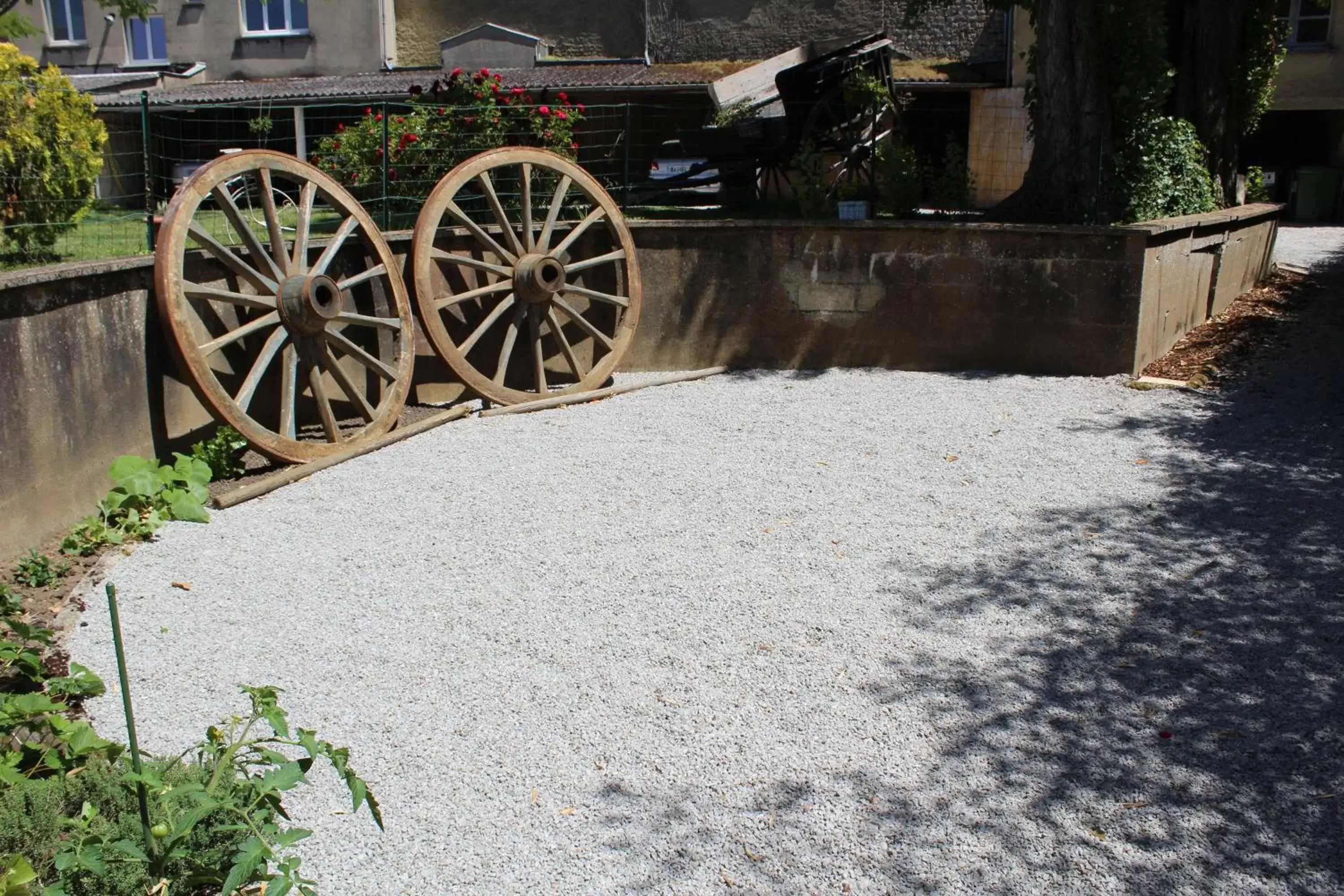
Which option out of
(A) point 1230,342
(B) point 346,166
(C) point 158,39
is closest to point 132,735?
(B) point 346,166

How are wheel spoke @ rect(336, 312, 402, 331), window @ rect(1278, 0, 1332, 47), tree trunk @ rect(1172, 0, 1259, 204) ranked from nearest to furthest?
wheel spoke @ rect(336, 312, 402, 331), tree trunk @ rect(1172, 0, 1259, 204), window @ rect(1278, 0, 1332, 47)

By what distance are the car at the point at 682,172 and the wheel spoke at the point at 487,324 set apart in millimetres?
2930

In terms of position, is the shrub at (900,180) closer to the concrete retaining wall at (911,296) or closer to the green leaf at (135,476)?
A: the concrete retaining wall at (911,296)

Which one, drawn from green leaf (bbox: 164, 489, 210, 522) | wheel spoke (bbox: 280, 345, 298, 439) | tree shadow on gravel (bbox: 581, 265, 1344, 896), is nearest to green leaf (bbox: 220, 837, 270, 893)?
tree shadow on gravel (bbox: 581, 265, 1344, 896)

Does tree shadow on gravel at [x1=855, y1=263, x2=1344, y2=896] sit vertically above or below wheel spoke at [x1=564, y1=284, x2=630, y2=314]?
below

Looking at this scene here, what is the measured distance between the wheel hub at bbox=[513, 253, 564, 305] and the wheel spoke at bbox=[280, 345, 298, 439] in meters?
1.90

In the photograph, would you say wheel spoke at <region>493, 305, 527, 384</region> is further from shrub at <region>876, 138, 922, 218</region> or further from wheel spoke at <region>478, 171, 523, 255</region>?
shrub at <region>876, 138, 922, 218</region>

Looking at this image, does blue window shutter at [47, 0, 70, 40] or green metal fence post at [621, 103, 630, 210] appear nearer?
green metal fence post at [621, 103, 630, 210]

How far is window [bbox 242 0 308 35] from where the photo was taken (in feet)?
84.9

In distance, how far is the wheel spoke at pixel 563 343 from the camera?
8797mm

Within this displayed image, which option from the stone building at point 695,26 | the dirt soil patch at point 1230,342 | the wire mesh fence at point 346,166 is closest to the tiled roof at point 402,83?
the stone building at point 695,26

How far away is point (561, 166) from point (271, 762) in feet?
21.6

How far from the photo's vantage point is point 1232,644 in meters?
4.72

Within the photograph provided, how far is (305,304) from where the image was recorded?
705 centimetres
